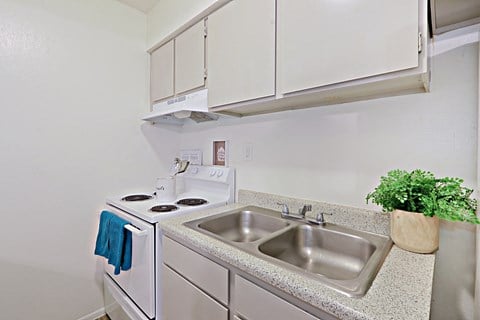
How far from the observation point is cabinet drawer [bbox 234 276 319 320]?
0.70 m

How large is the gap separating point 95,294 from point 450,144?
96.9 inches

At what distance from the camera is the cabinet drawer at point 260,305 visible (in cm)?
70

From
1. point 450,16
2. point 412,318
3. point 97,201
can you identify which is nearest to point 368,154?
point 450,16

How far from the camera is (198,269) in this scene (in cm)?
103

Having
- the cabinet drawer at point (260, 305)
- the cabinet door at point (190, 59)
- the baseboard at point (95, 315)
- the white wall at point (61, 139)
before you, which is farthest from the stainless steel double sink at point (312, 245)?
the baseboard at point (95, 315)

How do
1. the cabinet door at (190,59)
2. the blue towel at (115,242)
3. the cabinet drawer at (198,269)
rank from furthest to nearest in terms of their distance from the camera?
1. the cabinet door at (190,59)
2. the blue towel at (115,242)
3. the cabinet drawer at (198,269)

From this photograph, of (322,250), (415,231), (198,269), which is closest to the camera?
(415,231)

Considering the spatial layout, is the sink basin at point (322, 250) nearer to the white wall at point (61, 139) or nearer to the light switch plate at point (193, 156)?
the light switch plate at point (193, 156)

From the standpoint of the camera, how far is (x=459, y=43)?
0.90m

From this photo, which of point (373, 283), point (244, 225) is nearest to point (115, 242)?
point (244, 225)

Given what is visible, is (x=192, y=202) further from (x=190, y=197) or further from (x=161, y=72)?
(x=161, y=72)

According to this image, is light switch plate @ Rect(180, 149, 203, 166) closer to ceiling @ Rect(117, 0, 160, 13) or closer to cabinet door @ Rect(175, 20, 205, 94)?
cabinet door @ Rect(175, 20, 205, 94)

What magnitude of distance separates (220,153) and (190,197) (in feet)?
1.41

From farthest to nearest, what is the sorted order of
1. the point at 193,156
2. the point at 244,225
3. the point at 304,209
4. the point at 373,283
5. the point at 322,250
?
Result: the point at 193,156, the point at 244,225, the point at 304,209, the point at 322,250, the point at 373,283
